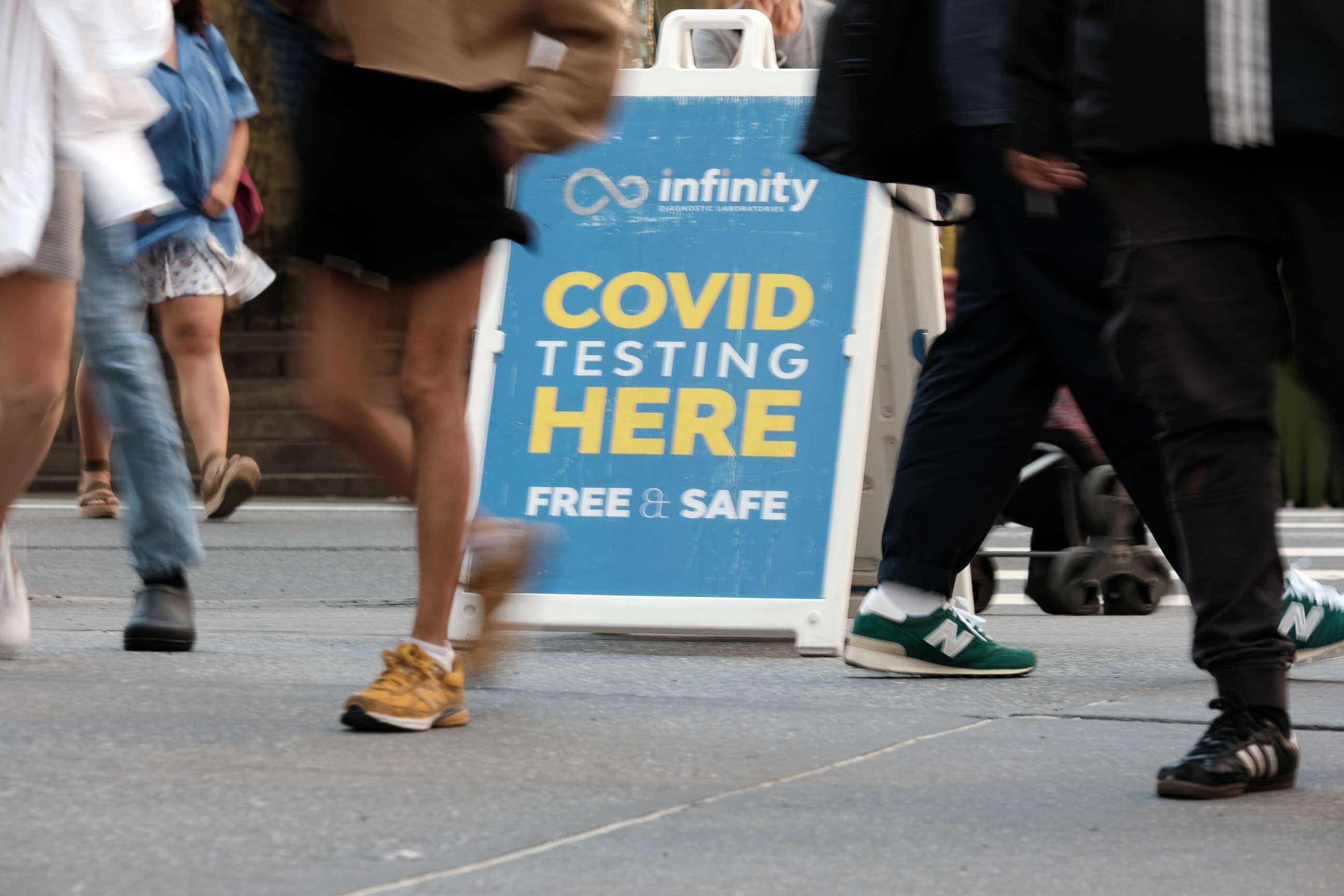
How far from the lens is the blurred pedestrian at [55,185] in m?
3.98

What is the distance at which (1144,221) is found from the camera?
3094 millimetres

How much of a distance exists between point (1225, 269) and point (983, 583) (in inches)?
121

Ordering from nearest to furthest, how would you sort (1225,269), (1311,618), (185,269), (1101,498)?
(1225,269) < (1311,618) < (1101,498) < (185,269)

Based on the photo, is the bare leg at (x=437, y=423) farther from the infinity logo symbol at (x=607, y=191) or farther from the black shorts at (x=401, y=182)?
the infinity logo symbol at (x=607, y=191)

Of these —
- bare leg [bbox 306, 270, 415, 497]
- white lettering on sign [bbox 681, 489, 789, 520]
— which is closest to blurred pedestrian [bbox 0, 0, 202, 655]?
bare leg [bbox 306, 270, 415, 497]

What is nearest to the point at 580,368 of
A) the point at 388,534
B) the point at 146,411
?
the point at 146,411

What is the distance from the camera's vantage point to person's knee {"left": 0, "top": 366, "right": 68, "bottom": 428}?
13.5 feet

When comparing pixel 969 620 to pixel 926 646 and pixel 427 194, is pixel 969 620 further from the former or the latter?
pixel 427 194

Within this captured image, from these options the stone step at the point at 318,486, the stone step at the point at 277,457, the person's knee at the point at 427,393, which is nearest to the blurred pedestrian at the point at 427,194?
the person's knee at the point at 427,393

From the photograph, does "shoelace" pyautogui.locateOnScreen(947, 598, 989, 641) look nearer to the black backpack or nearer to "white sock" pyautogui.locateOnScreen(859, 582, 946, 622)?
"white sock" pyautogui.locateOnScreen(859, 582, 946, 622)

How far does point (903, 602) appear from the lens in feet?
14.3

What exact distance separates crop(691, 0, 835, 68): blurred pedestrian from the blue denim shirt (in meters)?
2.10

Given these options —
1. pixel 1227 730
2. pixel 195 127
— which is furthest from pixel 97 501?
pixel 1227 730

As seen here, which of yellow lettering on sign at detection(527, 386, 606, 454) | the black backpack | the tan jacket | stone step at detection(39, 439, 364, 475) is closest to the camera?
the tan jacket
